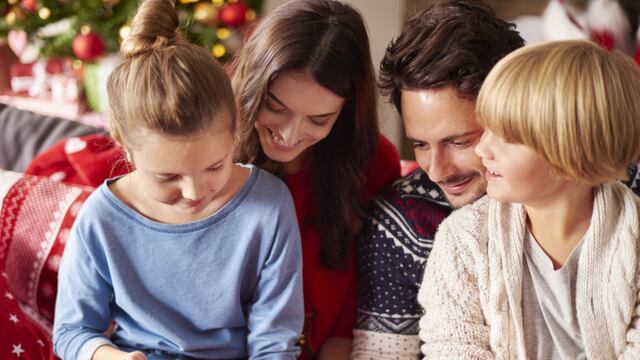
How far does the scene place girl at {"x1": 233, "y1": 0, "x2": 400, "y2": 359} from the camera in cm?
138

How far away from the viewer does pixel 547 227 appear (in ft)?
4.18

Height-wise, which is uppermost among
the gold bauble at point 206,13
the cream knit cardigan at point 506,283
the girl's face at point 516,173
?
the gold bauble at point 206,13

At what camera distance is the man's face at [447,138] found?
1.32 meters

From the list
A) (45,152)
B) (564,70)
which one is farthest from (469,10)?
(45,152)

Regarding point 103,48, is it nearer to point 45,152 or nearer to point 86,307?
point 45,152

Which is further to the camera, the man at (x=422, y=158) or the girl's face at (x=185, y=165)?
the man at (x=422, y=158)

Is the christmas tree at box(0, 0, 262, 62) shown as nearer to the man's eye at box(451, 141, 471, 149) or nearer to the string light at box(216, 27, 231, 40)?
the string light at box(216, 27, 231, 40)

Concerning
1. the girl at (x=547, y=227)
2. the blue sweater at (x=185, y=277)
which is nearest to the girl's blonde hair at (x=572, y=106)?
the girl at (x=547, y=227)

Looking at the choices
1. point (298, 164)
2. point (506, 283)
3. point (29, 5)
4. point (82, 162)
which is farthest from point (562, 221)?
point (29, 5)

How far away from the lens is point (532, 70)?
111 cm

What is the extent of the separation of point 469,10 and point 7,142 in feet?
3.87

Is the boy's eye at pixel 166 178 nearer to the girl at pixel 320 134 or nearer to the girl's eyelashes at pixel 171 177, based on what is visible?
the girl's eyelashes at pixel 171 177

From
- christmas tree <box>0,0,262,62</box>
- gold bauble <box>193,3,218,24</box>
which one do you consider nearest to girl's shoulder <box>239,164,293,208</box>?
christmas tree <box>0,0,262,62</box>

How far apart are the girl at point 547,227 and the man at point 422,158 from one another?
0.10 meters
